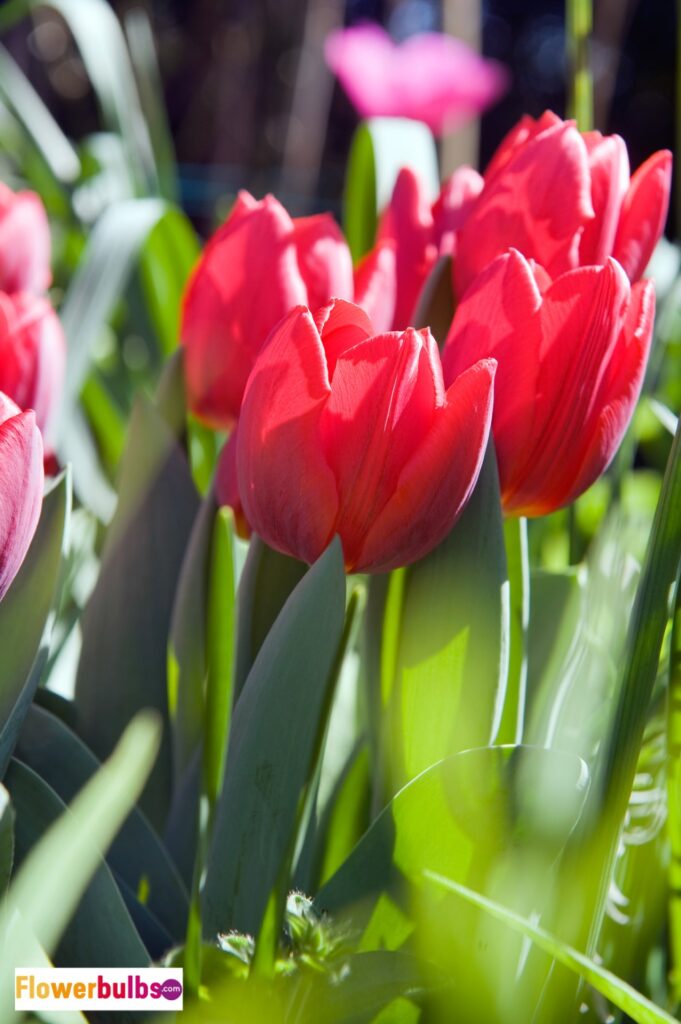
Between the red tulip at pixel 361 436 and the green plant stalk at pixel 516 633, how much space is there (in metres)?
0.08

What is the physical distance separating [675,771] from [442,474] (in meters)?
0.13

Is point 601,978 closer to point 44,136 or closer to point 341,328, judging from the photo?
point 341,328

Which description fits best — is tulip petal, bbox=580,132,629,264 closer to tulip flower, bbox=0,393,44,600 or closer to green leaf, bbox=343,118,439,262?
tulip flower, bbox=0,393,44,600

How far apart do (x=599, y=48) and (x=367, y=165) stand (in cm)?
247

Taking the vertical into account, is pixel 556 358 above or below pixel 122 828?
above

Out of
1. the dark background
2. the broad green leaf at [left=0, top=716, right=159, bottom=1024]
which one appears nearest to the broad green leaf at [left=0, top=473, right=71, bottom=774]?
the broad green leaf at [left=0, top=716, right=159, bottom=1024]

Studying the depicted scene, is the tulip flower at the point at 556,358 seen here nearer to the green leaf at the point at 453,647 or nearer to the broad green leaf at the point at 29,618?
the green leaf at the point at 453,647

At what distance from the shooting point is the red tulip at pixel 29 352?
0.41 metres

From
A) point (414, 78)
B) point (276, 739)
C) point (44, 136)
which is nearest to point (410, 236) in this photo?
point (276, 739)

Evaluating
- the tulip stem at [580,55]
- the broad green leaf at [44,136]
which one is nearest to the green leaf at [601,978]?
the tulip stem at [580,55]

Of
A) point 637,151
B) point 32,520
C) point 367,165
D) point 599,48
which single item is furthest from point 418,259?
point 637,151

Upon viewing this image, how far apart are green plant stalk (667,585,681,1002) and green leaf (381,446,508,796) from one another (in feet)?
0.18

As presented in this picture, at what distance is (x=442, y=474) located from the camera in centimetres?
31

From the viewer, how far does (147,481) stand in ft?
1.49
